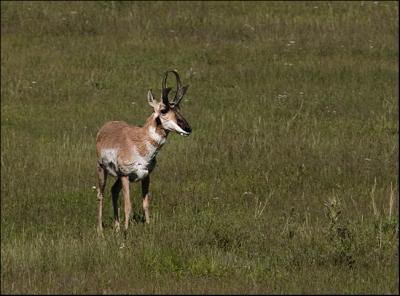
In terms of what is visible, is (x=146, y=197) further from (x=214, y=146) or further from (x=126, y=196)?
(x=214, y=146)

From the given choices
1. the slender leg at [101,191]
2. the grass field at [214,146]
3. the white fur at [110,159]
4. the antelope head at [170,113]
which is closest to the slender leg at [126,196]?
the grass field at [214,146]

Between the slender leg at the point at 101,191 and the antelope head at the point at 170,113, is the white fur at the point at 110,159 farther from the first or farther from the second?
the antelope head at the point at 170,113

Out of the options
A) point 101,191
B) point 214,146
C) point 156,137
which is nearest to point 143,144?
point 156,137

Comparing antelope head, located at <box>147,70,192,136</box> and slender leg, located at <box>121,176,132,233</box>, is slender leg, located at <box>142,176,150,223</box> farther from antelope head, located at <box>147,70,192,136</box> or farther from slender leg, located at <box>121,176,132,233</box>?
antelope head, located at <box>147,70,192,136</box>

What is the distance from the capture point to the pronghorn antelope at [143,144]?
41.8ft

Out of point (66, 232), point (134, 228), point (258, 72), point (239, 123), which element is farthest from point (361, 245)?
point (258, 72)

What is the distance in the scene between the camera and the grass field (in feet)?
36.2

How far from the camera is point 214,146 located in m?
17.7

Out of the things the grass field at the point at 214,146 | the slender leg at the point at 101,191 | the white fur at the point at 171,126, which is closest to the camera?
the grass field at the point at 214,146

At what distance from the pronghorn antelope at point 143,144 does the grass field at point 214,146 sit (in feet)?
1.66

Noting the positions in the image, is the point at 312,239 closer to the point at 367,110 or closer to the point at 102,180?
the point at 102,180

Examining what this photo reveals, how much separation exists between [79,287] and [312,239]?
294 cm

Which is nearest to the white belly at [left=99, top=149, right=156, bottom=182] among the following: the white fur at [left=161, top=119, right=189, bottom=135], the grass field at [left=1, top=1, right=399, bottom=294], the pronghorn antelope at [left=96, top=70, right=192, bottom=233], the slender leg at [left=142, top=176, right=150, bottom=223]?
the pronghorn antelope at [left=96, top=70, right=192, bottom=233]

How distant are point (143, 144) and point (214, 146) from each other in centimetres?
476
